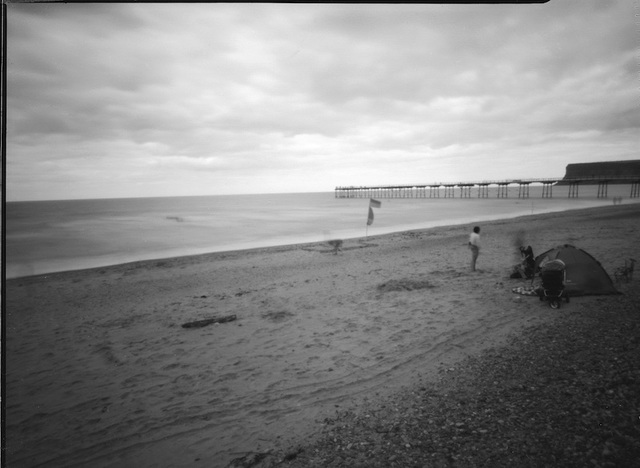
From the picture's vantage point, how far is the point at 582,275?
26.2ft

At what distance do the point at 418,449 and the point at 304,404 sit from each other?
1.85 m

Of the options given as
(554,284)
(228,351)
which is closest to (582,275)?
(554,284)

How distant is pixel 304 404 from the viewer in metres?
4.59

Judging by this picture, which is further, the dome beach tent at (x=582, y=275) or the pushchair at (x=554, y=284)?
the dome beach tent at (x=582, y=275)

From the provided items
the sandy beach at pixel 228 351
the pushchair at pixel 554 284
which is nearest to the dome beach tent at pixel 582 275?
the sandy beach at pixel 228 351

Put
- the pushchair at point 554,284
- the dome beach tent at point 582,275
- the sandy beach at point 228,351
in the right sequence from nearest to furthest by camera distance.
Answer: the sandy beach at point 228,351
the pushchair at point 554,284
the dome beach tent at point 582,275

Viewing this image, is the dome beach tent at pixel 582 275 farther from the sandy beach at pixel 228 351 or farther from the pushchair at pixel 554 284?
the pushchair at pixel 554 284

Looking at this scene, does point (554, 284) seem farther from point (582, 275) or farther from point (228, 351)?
point (228, 351)

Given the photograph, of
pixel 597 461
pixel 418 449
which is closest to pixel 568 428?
pixel 597 461

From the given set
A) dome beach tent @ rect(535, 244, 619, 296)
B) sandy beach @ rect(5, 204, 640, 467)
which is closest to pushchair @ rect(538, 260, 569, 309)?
sandy beach @ rect(5, 204, 640, 467)

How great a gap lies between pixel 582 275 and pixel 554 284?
4.45 ft

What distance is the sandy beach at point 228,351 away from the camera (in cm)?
421

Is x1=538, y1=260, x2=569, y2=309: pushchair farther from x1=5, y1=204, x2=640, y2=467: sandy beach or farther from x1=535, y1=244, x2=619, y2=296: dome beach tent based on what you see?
x1=535, y1=244, x2=619, y2=296: dome beach tent

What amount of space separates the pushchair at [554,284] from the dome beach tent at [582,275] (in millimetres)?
604
